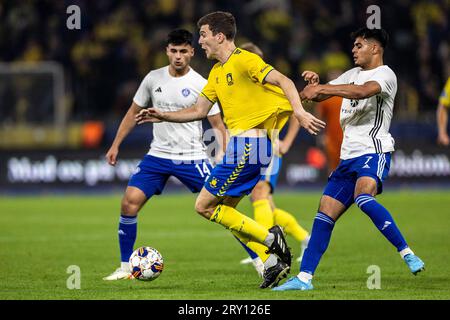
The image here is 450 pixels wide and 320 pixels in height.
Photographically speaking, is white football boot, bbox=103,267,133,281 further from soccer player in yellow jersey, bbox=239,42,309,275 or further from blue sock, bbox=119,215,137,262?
soccer player in yellow jersey, bbox=239,42,309,275

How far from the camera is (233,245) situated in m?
13.3

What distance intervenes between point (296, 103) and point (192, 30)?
16.1 m

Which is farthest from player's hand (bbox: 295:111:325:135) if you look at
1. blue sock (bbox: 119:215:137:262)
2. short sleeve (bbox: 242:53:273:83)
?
blue sock (bbox: 119:215:137:262)

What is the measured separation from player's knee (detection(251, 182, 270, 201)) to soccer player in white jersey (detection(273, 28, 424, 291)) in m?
2.70

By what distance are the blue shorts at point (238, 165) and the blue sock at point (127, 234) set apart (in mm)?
1515

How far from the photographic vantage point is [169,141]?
1023 centimetres

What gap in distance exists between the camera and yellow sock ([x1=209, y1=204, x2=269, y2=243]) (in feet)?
28.5

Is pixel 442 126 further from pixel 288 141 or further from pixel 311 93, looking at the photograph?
pixel 311 93

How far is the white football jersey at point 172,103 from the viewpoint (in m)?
10.2

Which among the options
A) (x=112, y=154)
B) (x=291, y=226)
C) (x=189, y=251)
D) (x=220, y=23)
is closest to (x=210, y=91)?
(x=220, y=23)

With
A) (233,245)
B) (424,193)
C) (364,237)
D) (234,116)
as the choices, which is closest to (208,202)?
(234,116)

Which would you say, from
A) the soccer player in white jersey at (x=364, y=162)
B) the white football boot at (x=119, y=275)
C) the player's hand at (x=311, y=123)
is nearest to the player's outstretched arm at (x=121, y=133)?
the white football boot at (x=119, y=275)
